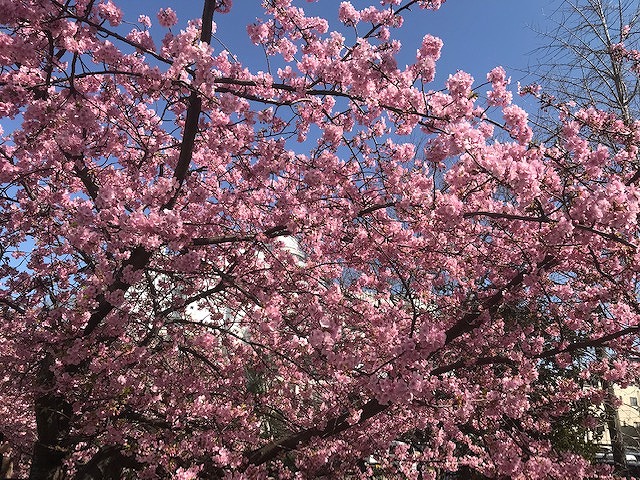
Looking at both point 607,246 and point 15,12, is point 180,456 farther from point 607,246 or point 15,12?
point 607,246

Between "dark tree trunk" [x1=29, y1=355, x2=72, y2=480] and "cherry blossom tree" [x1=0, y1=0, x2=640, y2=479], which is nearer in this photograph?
"cherry blossom tree" [x1=0, y1=0, x2=640, y2=479]

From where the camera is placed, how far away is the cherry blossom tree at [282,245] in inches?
179

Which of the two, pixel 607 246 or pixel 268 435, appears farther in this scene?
pixel 268 435

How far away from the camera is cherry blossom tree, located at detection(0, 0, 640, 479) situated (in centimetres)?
455

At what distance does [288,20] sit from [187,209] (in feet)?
9.70

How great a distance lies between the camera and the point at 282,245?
6.85 m

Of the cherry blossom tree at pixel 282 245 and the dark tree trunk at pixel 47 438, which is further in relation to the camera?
the dark tree trunk at pixel 47 438

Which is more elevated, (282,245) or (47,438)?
(282,245)

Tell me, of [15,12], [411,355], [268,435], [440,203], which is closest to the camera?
[15,12]

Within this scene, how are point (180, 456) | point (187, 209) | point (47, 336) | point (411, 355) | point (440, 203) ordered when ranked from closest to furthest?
point (411, 355)
point (440, 203)
point (180, 456)
point (47, 336)
point (187, 209)

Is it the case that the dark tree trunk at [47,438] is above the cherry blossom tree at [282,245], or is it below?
below

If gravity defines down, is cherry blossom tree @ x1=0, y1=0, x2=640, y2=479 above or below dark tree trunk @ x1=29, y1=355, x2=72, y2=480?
above

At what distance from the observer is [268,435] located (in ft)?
29.0

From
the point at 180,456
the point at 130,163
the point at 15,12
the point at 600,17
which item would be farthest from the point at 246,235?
the point at 600,17
